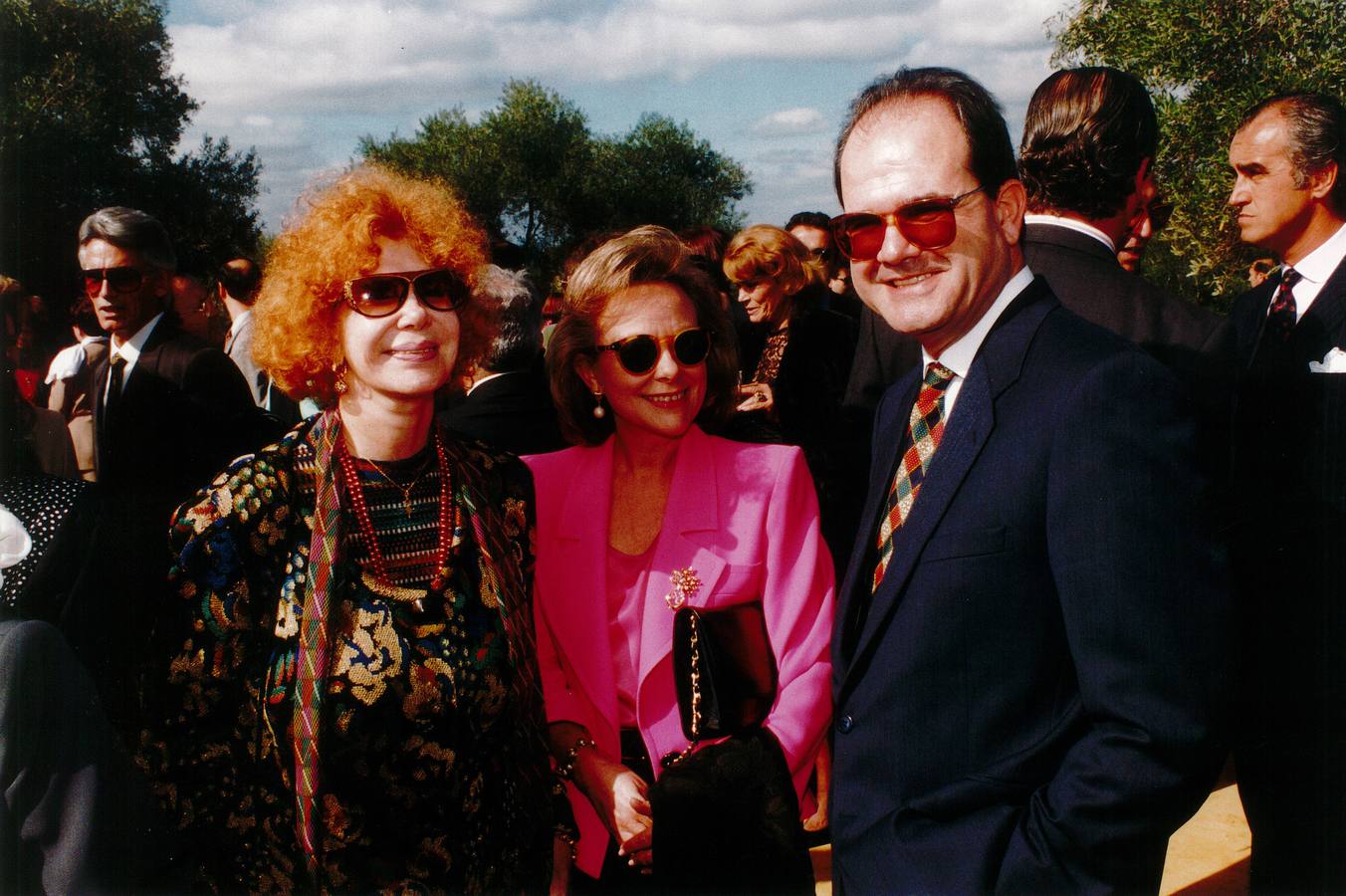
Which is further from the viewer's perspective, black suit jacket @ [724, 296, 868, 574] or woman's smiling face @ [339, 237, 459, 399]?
black suit jacket @ [724, 296, 868, 574]

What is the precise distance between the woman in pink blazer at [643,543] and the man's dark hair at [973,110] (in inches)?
30.6

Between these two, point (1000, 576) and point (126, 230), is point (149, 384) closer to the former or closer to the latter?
point (126, 230)

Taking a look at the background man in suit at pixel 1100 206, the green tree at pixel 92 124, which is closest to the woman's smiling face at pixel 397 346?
the background man in suit at pixel 1100 206

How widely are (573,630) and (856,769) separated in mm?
810

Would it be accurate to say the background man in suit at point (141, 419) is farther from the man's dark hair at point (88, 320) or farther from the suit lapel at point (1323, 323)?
the suit lapel at point (1323, 323)

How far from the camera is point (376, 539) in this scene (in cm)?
209

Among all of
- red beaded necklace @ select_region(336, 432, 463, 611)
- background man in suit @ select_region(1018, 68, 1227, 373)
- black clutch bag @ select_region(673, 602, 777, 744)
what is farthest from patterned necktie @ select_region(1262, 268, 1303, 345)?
red beaded necklace @ select_region(336, 432, 463, 611)

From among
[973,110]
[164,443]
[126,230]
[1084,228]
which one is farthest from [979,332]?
[126,230]

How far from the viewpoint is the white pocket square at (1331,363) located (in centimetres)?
299

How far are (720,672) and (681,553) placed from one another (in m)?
0.29

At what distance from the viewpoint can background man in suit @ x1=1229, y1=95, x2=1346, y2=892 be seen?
2.75 metres

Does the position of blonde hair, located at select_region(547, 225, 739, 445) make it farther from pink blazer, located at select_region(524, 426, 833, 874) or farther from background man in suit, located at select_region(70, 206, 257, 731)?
background man in suit, located at select_region(70, 206, 257, 731)

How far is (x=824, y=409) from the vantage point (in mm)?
4398

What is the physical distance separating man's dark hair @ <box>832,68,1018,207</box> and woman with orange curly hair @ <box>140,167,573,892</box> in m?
1.03
